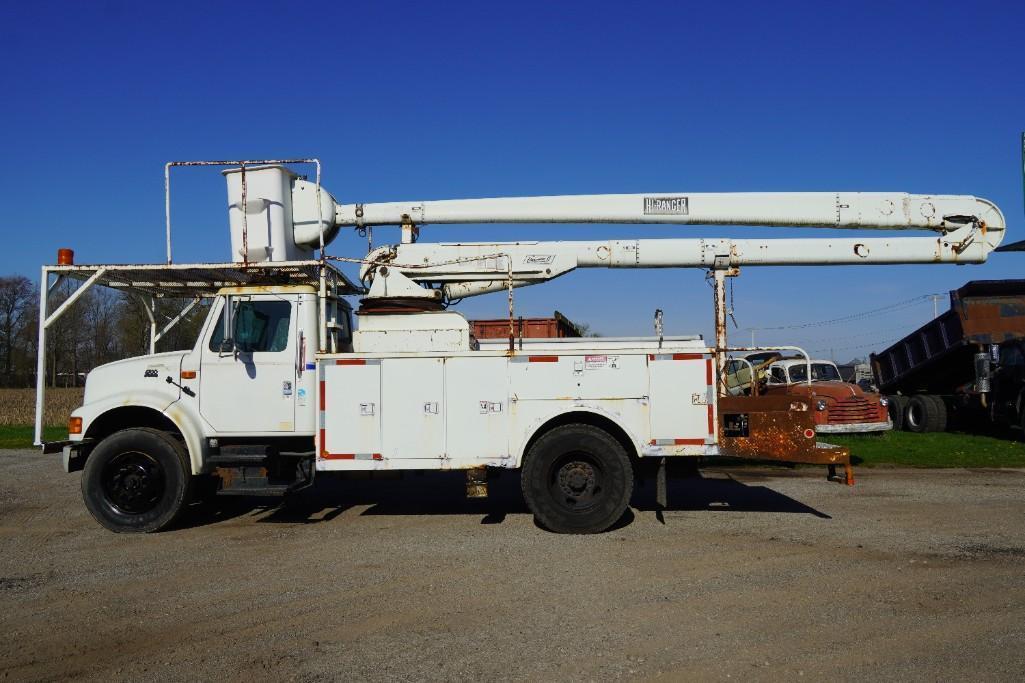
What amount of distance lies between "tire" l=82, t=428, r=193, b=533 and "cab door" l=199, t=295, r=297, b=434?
593mm

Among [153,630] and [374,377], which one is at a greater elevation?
[374,377]

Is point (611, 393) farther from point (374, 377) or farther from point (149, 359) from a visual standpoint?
point (149, 359)

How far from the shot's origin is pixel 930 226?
28.7 feet

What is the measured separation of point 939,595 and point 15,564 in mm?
8087

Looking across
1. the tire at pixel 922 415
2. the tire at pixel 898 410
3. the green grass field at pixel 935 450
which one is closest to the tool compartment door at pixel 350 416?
the green grass field at pixel 935 450

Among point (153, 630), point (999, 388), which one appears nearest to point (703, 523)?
point (153, 630)

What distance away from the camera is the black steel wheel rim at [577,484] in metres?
7.78

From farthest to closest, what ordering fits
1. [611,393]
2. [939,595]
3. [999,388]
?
[999,388], [611,393], [939,595]

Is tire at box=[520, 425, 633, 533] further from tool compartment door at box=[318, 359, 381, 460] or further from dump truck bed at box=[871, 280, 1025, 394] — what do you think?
dump truck bed at box=[871, 280, 1025, 394]

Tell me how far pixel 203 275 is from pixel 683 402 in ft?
18.9

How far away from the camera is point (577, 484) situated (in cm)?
779

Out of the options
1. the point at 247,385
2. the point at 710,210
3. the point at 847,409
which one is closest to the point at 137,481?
the point at 247,385

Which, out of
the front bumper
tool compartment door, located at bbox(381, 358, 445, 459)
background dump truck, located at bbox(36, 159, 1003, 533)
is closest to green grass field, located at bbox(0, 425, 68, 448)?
background dump truck, located at bbox(36, 159, 1003, 533)

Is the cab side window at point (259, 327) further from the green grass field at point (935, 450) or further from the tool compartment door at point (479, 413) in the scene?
the green grass field at point (935, 450)
